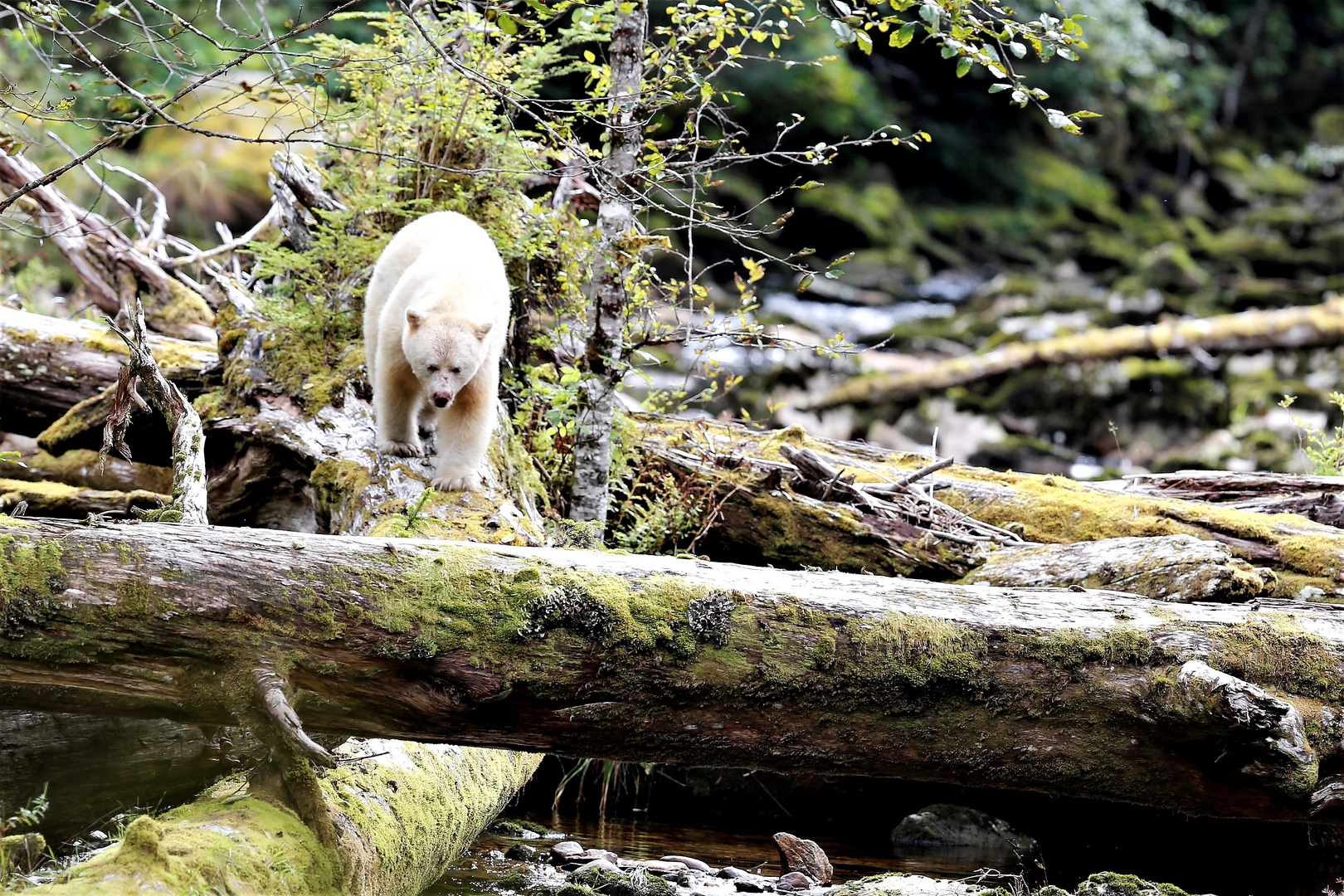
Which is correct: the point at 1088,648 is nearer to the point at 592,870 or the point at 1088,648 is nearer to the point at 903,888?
the point at 903,888

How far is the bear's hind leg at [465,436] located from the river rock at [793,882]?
2.31 m

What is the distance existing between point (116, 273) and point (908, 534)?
5.76 m

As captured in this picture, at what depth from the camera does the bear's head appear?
4.92 meters

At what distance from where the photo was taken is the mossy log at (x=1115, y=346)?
667 inches

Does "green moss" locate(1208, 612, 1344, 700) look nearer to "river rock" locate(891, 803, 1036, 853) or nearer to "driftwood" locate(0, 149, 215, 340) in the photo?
"river rock" locate(891, 803, 1036, 853)

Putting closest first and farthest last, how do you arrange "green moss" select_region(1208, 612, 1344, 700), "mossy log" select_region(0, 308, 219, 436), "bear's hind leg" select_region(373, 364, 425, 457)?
"green moss" select_region(1208, 612, 1344, 700) → "bear's hind leg" select_region(373, 364, 425, 457) → "mossy log" select_region(0, 308, 219, 436)

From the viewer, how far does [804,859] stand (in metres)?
4.93

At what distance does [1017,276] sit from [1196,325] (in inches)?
197

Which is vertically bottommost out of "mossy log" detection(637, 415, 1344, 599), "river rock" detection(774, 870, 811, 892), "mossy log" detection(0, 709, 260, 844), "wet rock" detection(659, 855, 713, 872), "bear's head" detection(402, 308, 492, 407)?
"wet rock" detection(659, 855, 713, 872)

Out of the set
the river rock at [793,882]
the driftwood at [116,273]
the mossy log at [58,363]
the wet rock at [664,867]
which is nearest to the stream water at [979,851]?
the wet rock at [664,867]

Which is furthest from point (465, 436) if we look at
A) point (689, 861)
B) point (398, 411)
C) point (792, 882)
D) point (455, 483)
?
point (792, 882)

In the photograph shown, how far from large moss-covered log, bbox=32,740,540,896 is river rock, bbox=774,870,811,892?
133 centimetres

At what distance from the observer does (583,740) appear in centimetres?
335

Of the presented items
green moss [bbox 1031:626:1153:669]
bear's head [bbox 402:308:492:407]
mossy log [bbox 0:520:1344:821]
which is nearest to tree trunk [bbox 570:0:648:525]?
bear's head [bbox 402:308:492:407]
